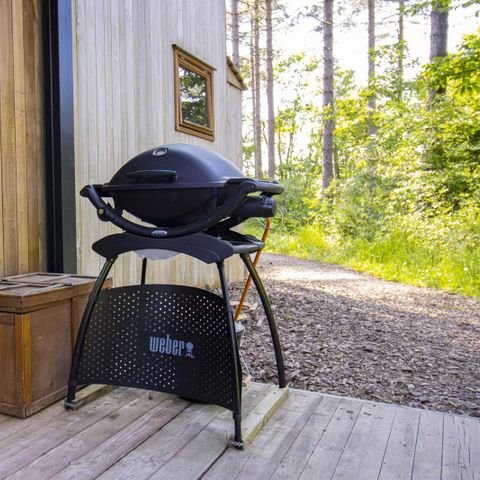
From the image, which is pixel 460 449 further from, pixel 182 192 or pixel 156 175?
pixel 156 175

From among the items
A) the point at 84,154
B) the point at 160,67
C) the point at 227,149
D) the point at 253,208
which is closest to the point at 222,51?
the point at 227,149

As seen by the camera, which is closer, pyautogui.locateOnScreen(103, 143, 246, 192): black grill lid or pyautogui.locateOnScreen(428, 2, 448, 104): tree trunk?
pyautogui.locateOnScreen(103, 143, 246, 192): black grill lid

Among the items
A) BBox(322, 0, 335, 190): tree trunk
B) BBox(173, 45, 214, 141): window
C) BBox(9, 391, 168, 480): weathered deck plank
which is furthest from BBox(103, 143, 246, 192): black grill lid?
BBox(322, 0, 335, 190): tree trunk

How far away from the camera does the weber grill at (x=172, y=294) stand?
1883mm

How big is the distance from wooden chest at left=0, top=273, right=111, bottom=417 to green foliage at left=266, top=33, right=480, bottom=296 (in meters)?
4.93

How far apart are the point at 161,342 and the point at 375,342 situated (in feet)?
6.70

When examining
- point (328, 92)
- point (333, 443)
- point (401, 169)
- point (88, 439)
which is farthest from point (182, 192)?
point (328, 92)

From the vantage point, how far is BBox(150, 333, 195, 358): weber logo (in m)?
2.08

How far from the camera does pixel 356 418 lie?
7.06ft

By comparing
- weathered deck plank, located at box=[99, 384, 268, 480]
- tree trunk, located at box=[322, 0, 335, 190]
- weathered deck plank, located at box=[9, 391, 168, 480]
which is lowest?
weathered deck plank, located at box=[99, 384, 268, 480]

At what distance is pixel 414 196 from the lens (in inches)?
331

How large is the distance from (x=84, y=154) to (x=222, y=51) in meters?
2.85

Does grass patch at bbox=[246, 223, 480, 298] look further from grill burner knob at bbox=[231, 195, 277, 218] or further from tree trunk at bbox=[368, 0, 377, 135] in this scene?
grill burner knob at bbox=[231, 195, 277, 218]

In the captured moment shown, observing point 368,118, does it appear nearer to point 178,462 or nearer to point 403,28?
point 403,28
